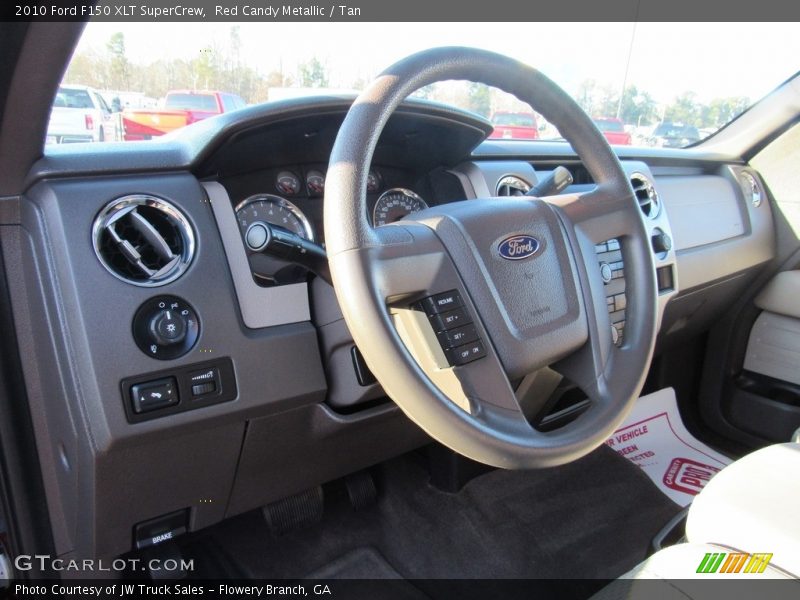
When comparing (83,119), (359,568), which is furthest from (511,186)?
(359,568)

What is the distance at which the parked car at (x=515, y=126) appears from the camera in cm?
158

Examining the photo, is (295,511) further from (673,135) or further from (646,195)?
(673,135)

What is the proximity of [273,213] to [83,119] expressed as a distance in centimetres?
40

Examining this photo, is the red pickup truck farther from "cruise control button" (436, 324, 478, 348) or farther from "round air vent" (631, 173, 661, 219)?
"round air vent" (631, 173, 661, 219)

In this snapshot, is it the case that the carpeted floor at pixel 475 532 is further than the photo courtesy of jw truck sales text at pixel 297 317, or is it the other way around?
the carpeted floor at pixel 475 532

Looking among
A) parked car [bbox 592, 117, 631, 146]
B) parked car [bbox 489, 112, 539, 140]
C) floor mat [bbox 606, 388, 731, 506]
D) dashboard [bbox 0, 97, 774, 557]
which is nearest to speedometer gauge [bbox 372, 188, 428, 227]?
dashboard [bbox 0, 97, 774, 557]

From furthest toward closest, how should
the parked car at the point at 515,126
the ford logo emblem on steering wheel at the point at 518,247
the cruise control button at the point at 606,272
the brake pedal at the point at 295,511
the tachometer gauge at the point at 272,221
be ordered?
the brake pedal at the point at 295,511 < the parked car at the point at 515,126 < the cruise control button at the point at 606,272 < the tachometer gauge at the point at 272,221 < the ford logo emblem on steering wheel at the point at 518,247

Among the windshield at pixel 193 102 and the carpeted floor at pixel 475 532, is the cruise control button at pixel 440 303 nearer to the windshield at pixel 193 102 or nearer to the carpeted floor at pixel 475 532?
the windshield at pixel 193 102

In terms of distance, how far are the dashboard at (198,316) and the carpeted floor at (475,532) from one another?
1.13 feet

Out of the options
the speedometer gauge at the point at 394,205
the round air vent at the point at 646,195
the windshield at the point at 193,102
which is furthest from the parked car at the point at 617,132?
the windshield at the point at 193,102

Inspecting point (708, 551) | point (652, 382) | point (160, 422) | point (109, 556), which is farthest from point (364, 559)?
point (652, 382)
